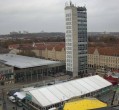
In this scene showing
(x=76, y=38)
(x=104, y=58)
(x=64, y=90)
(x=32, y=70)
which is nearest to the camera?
(x=64, y=90)

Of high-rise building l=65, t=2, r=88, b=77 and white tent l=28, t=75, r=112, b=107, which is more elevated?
high-rise building l=65, t=2, r=88, b=77

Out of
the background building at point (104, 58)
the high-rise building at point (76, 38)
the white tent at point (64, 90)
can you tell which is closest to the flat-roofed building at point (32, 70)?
the high-rise building at point (76, 38)

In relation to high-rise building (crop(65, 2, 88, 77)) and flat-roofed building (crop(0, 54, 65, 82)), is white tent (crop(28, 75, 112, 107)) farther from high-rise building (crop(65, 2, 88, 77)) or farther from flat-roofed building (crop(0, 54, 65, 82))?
flat-roofed building (crop(0, 54, 65, 82))

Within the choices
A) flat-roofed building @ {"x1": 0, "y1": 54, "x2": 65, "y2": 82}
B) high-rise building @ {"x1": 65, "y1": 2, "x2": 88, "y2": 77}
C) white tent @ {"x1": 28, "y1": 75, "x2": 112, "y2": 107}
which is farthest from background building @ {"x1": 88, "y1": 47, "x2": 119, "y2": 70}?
white tent @ {"x1": 28, "y1": 75, "x2": 112, "y2": 107}

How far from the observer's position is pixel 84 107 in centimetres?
2648

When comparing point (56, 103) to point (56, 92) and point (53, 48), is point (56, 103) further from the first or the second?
point (53, 48)

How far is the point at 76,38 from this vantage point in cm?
5062

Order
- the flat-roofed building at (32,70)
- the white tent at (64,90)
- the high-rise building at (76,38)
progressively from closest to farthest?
the white tent at (64,90), the flat-roofed building at (32,70), the high-rise building at (76,38)

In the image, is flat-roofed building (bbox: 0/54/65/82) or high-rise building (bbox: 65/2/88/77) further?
high-rise building (bbox: 65/2/88/77)

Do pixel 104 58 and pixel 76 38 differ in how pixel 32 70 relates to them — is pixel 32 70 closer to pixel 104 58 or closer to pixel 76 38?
pixel 76 38

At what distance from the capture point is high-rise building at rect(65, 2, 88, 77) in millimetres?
50281

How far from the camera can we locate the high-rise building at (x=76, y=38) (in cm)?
5028

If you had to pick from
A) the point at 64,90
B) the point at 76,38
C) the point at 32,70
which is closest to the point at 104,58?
the point at 76,38

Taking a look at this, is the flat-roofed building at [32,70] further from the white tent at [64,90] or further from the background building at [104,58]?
the white tent at [64,90]
